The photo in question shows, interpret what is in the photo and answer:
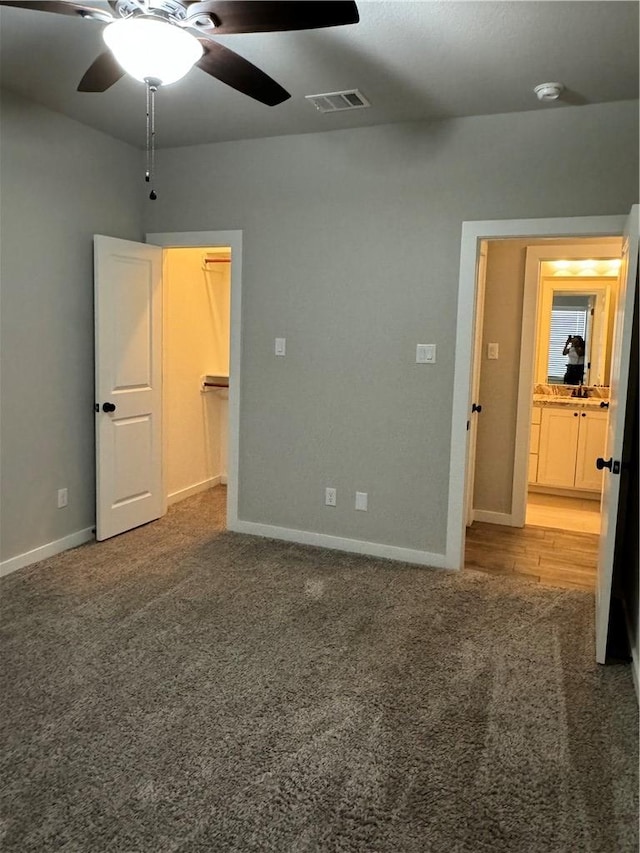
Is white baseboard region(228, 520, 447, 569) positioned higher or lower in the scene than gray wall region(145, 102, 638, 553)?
lower

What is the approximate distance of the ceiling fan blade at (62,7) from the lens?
1.89 metres

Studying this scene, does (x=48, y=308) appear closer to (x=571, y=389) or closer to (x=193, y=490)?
(x=193, y=490)

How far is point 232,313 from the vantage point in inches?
168

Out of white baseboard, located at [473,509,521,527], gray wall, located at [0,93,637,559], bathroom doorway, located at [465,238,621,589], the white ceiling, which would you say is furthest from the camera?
white baseboard, located at [473,509,521,527]

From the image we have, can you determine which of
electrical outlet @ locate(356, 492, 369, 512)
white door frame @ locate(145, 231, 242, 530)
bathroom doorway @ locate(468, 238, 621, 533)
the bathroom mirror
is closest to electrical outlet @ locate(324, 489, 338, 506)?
electrical outlet @ locate(356, 492, 369, 512)

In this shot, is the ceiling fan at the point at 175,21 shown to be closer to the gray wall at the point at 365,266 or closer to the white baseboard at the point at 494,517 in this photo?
the gray wall at the point at 365,266

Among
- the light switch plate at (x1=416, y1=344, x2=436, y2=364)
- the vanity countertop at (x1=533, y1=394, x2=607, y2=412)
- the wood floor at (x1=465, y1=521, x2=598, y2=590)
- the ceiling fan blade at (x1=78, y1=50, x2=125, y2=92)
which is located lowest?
the wood floor at (x1=465, y1=521, x2=598, y2=590)

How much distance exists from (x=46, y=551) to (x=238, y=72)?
115 inches

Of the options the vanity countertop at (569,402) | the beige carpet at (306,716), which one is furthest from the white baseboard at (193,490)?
the vanity countertop at (569,402)

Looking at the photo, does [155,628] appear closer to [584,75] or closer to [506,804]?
[506,804]

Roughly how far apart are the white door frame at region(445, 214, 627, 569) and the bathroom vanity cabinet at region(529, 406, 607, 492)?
2.39m

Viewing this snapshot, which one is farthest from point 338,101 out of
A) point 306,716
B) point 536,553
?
point 536,553

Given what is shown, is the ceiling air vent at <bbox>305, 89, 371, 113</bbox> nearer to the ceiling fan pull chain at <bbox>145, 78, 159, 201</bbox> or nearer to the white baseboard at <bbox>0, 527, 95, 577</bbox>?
the ceiling fan pull chain at <bbox>145, 78, 159, 201</bbox>

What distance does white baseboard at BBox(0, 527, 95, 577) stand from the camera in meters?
3.61
